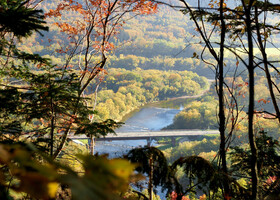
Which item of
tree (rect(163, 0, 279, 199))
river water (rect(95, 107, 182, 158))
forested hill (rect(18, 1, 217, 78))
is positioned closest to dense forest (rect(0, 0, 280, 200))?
tree (rect(163, 0, 279, 199))

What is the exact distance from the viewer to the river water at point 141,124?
87.6 feet

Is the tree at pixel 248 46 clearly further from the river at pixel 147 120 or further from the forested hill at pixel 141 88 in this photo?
the forested hill at pixel 141 88

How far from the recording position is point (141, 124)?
106ft

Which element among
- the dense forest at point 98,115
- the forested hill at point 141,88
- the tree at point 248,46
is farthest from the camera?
the forested hill at point 141,88

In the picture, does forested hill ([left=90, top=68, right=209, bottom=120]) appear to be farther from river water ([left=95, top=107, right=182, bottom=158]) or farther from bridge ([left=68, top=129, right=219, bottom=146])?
bridge ([left=68, top=129, right=219, bottom=146])

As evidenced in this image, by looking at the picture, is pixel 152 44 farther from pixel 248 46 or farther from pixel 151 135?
pixel 248 46

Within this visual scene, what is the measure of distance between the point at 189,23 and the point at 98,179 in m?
82.2

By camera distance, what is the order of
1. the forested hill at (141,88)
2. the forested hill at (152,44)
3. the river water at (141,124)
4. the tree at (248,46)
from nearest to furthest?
the tree at (248,46), the river water at (141,124), the forested hill at (141,88), the forested hill at (152,44)

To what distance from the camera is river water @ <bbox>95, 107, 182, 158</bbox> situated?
87.6ft

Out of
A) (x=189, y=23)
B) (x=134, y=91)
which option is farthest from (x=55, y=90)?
(x=189, y=23)

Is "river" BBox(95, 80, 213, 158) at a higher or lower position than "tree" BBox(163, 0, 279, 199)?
lower

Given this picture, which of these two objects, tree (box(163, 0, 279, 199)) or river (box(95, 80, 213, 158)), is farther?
river (box(95, 80, 213, 158))

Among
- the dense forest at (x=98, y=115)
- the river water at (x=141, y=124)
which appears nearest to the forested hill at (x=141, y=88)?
the river water at (x=141, y=124)

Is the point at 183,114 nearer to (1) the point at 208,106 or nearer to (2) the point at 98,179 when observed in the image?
(1) the point at 208,106
